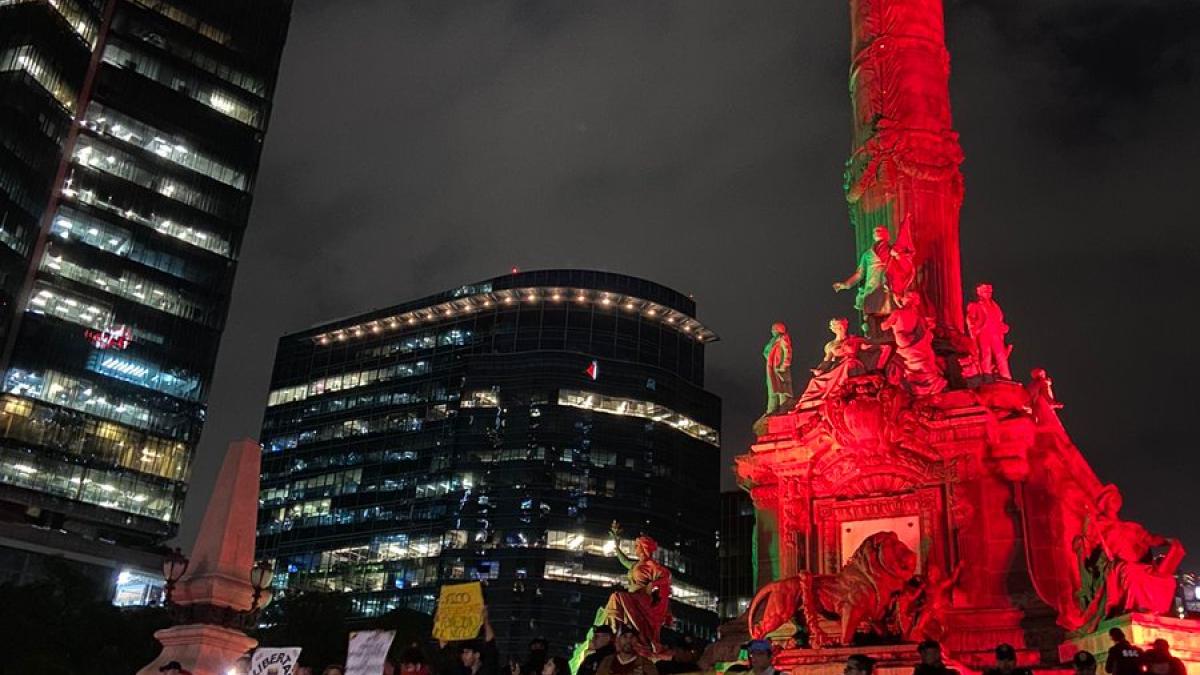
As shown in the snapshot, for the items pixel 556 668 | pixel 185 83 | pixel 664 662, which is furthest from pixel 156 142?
pixel 556 668

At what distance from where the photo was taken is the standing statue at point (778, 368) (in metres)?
29.1

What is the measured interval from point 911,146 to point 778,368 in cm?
705

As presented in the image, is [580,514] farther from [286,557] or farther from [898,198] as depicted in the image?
[898,198]

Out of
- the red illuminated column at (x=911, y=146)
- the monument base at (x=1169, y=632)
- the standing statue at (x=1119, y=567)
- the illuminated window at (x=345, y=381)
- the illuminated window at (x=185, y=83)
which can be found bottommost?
the monument base at (x=1169, y=632)

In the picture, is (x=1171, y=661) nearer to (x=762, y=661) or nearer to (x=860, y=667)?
(x=860, y=667)

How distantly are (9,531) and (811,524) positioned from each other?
63206 millimetres

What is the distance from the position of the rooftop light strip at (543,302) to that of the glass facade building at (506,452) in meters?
0.18

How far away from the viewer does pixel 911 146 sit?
30.2 metres

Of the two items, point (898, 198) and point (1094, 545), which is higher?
point (898, 198)

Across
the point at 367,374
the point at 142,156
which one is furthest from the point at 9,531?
the point at 367,374

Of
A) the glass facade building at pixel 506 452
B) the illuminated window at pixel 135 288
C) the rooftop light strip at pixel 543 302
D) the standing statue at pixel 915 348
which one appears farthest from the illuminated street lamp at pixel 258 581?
the rooftop light strip at pixel 543 302

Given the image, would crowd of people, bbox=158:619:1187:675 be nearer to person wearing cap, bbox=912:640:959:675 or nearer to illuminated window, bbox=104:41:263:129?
person wearing cap, bbox=912:640:959:675

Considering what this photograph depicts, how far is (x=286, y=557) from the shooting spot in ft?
398

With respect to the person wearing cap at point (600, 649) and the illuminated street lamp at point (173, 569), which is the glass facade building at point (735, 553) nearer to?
the person wearing cap at point (600, 649)
